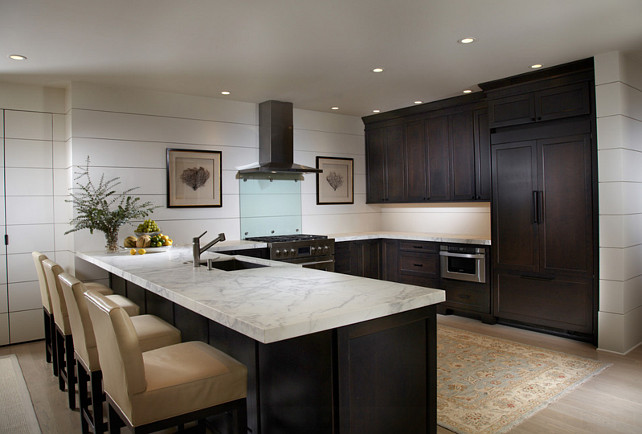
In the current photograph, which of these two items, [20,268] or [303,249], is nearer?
[20,268]

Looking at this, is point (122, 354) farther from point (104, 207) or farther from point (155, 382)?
point (104, 207)

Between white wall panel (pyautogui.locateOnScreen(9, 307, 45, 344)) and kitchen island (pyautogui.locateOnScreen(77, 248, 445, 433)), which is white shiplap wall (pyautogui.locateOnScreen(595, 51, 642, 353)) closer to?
kitchen island (pyautogui.locateOnScreen(77, 248, 445, 433))

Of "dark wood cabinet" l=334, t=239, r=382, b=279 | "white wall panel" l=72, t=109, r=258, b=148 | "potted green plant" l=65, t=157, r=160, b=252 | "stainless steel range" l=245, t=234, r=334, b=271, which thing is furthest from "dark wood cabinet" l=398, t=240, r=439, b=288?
"potted green plant" l=65, t=157, r=160, b=252

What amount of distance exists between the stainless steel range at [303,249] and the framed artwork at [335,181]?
87cm

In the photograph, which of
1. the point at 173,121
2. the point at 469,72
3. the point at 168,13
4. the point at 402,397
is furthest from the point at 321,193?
the point at 402,397

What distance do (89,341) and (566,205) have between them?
4004 millimetres

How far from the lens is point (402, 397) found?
195 cm

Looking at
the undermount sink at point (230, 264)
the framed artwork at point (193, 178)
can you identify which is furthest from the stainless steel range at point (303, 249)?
the undermount sink at point (230, 264)

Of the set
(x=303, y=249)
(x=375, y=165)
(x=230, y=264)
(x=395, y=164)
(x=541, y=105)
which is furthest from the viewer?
(x=375, y=165)

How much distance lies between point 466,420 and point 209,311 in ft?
6.01

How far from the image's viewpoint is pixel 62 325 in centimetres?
287

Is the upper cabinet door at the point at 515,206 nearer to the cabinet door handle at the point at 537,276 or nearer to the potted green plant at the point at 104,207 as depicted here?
the cabinet door handle at the point at 537,276


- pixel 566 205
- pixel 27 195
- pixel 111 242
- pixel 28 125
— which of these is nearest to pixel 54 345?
pixel 111 242

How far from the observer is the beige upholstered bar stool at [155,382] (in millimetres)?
1661
